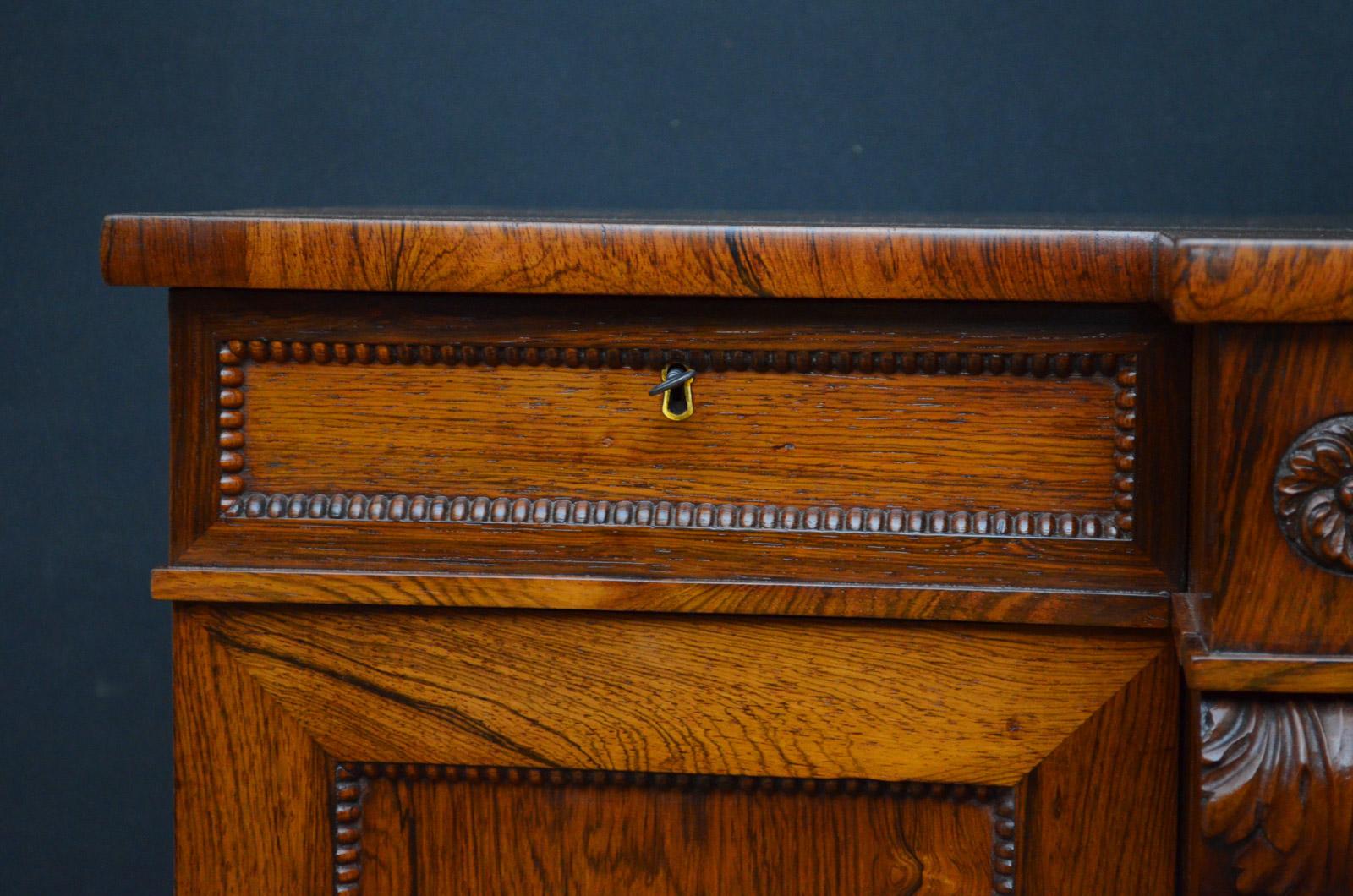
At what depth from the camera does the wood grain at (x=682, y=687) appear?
0.60 meters

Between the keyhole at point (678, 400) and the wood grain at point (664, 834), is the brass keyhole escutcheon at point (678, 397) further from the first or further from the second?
the wood grain at point (664, 834)

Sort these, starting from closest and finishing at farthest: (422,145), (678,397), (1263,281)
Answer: (1263,281)
(678,397)
(422,145)

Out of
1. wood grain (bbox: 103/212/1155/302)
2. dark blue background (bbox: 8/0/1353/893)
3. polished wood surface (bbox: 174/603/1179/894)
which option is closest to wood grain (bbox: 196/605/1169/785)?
polished wood surface (bbox: 174/603/1179/894)

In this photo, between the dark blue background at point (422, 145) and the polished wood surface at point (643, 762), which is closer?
the polished wood surface at point (643, 762)

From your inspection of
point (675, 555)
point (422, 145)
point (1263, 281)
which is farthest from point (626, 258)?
point (422, 145)

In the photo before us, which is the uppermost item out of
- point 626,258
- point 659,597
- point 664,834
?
point 626,258

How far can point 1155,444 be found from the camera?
1.87 ft

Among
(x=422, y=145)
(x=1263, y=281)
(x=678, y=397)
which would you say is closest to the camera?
(x=1263, y=281)

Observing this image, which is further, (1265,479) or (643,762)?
(643,762)

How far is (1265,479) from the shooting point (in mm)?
508

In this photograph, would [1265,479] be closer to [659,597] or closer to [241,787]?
[659,597]

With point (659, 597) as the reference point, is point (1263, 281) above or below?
above

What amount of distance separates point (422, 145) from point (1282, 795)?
0.98 m

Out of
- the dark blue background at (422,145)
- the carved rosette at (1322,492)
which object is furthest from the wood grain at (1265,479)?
the dark blue background at (422,145)
